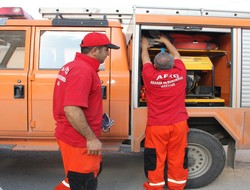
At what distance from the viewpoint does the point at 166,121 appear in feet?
12.5

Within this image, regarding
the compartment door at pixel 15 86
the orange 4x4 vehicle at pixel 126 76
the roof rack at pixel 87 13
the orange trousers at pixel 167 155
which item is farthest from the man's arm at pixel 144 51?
the compartment door at pixel 15 86

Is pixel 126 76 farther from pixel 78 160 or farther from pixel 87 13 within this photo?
pixel 78 160

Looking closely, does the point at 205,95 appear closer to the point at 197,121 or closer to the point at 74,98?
the point at 197,121

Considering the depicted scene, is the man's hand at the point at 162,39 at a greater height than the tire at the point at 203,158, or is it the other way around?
the man's hand at the point at 162,39

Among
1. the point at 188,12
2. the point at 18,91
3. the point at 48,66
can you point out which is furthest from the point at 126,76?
the point at 18,91

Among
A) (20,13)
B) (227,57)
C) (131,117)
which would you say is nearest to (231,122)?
(227,57)

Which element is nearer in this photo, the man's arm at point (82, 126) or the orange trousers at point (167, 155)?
the man's arm at point (82, 126)

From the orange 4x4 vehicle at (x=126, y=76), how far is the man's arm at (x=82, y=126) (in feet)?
4.72

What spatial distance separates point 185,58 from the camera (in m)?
4.34

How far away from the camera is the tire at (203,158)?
4.16 meters

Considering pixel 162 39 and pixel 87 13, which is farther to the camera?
pixel 87 13

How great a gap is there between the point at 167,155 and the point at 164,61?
3.66 feet

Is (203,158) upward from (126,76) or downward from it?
downward

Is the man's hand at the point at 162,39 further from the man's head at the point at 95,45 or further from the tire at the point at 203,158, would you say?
the man's head at the point at 95,45
